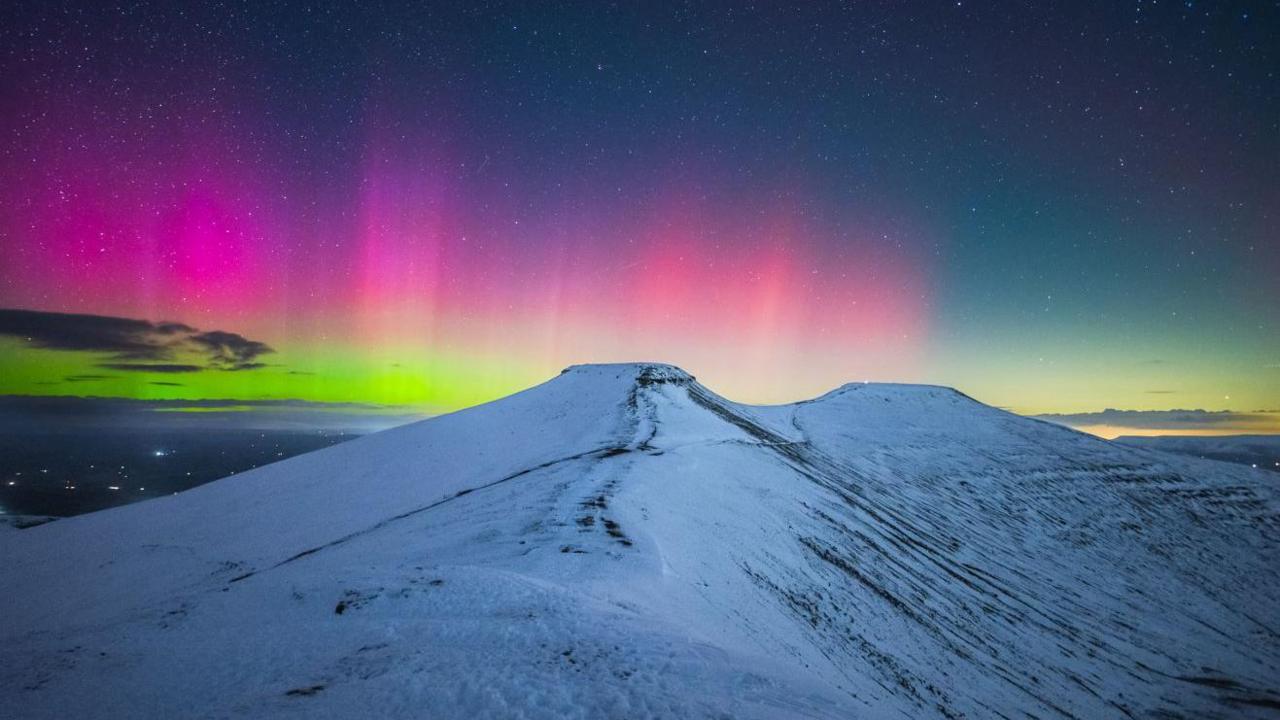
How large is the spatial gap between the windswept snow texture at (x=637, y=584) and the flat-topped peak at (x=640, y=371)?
1.44 feet

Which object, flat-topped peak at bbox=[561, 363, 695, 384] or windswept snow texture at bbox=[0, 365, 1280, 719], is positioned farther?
flat-topped peak at bbox=[561, 363, 695, 384]

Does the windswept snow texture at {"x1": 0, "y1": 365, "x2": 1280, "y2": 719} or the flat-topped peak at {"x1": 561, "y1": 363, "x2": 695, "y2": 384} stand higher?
the flat-topped peak at {"x1": 561, "y1": 363, "x2": 695, "y2": 384}

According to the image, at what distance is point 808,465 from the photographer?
34.0 m

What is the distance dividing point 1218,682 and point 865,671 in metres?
27.2

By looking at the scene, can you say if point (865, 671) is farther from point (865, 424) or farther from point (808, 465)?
point (865, 424)

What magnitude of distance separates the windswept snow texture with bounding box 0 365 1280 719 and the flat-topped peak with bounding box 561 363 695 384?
44 cm

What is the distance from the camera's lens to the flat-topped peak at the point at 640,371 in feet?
147

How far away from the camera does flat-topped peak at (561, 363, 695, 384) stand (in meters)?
44.9

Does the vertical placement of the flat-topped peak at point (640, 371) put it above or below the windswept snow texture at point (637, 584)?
above

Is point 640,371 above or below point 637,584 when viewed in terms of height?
above

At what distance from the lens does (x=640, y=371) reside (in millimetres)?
46469

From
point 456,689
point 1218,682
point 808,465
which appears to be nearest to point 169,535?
point 456,689

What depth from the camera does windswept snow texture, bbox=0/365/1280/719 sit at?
6125 mm

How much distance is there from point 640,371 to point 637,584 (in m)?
36.4
